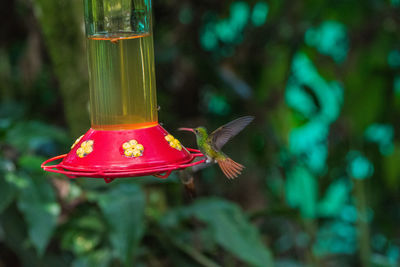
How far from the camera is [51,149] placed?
4.05 metres

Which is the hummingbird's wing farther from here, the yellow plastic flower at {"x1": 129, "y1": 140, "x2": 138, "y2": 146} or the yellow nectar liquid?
the yellow plastic flower at {"x1": 129, "y1": 140, "x2": 138, "y2": 146}

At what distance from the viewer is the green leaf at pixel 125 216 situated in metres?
2.16

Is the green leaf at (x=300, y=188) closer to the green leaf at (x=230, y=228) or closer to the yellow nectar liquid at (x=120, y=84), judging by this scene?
the green leaf at (x=230, y=228)

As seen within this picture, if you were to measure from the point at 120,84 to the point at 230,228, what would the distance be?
1.15m

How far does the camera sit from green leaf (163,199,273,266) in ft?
8.01

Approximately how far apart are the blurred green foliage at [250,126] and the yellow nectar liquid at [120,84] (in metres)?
0.83

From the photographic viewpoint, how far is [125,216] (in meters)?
2.24

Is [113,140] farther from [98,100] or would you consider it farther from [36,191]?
[36,191]

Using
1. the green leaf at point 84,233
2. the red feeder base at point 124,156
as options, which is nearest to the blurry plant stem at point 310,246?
the green leaf at point 84,233

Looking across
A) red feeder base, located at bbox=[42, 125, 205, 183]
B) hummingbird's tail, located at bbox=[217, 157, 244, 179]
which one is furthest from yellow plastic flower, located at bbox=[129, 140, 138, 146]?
hummingbird's tail, located at bbox=[217, 157, 244, 179]

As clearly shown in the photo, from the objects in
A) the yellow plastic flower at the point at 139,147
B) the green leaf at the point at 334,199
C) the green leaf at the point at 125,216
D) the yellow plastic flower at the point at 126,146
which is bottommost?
the green leaf at the point at 334,199

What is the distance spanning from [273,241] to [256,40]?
5.12ft

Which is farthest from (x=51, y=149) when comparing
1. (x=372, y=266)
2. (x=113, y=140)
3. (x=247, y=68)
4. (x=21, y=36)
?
(x=113, y=140)

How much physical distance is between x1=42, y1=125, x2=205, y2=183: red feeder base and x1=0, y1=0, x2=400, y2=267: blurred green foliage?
97cm
